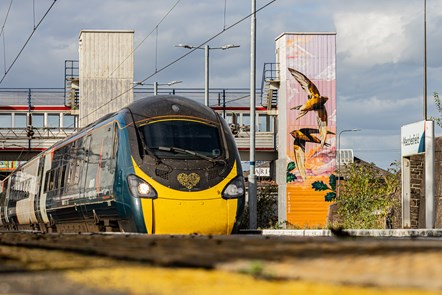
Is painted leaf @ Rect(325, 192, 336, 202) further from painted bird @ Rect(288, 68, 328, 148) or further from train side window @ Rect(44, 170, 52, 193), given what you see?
train side window @ Rect(44, 170, 52, 193)

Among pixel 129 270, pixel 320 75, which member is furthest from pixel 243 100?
pixel 129 270

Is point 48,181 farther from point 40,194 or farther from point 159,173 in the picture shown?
point 159,173

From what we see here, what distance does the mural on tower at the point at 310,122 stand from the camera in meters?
64.8

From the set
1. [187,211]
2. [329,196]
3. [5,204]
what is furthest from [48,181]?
[329,196]

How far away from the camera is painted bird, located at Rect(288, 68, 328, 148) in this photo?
2557 inches

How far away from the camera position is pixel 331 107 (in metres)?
65.9

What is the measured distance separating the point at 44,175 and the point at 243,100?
140ft

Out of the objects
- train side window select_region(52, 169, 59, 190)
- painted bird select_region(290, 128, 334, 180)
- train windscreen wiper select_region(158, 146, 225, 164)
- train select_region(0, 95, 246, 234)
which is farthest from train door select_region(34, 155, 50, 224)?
painted bird select_region(290, 128, 334, 180)

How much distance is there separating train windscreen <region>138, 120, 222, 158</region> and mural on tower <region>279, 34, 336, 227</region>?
4636 centimetres

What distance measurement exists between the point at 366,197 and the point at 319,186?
3580 centimetres

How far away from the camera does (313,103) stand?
65500 millimetres

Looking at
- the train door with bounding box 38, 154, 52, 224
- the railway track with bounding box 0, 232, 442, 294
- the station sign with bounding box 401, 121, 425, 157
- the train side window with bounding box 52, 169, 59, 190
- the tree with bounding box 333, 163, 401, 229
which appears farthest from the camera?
the tree with bounding box 333, 163, 401, 229

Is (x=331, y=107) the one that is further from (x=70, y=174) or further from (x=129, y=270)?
(x=129, y=270)

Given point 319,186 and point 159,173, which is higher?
point 159,173
